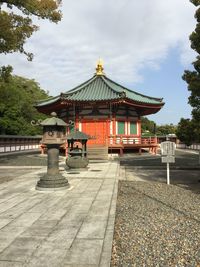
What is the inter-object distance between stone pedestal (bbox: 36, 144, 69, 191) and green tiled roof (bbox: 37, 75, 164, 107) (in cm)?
1578

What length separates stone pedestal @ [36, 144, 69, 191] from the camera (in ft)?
31.7

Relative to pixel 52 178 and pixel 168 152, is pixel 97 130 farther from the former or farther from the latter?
pixel 52 178

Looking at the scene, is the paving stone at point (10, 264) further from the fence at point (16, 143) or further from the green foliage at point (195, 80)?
the fence at point (16, 143)

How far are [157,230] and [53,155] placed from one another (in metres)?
5.33

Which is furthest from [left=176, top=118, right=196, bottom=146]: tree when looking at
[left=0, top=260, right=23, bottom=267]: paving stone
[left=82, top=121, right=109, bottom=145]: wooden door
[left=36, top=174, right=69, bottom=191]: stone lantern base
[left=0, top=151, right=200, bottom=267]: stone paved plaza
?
[left=82, top=121, right=109, bottom=145]: wooden door

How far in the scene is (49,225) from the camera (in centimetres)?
568

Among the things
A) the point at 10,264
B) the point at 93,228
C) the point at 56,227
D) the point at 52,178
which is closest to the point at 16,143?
the point at 52,178

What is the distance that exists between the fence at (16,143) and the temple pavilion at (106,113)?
7.93 meters

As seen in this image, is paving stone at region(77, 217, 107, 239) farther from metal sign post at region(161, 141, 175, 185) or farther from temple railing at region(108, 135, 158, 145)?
temple railing at region(108, 135, 158, 145)

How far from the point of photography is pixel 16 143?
39000 millimetres

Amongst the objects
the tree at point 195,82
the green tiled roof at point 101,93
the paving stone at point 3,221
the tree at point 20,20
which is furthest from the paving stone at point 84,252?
the green tiled roof at point 101,93

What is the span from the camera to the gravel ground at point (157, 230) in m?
4.46

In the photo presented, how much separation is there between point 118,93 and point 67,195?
18.9 m

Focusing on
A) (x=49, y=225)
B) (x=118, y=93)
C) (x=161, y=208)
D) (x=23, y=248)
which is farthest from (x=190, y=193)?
(x=118, y=93)
